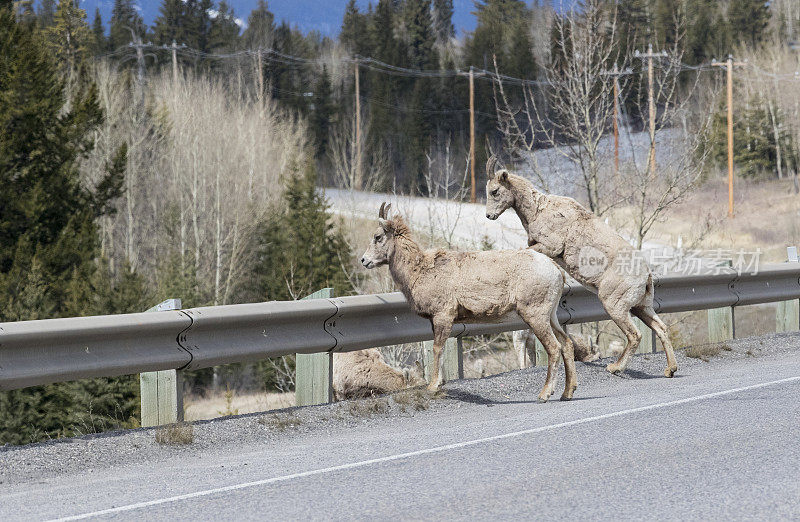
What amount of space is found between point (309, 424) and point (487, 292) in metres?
1.97

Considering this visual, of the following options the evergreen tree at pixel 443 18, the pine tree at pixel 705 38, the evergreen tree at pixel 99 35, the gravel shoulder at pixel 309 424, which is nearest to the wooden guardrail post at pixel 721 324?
the gravel shoulder at pixel 309 424

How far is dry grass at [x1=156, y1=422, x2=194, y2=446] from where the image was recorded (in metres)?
7.27

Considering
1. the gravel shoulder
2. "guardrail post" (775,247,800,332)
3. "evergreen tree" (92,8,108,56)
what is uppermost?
"evergreen tree" (92,8,108,56)

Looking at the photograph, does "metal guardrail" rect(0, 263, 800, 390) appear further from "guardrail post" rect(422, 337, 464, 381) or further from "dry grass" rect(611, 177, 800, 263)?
"dry grass" rect(611, 177, 800, 263)

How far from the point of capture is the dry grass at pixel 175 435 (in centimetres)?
727

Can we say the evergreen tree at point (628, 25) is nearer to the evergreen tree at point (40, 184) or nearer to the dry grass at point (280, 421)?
the evergreen tree at point (40, 184)

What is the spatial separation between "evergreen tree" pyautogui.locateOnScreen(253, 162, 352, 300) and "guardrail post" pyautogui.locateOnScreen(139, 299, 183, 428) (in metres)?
29.9

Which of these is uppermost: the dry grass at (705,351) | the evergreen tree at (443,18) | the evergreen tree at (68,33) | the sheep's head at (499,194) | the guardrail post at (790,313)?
the evergreen tree at (443,18)

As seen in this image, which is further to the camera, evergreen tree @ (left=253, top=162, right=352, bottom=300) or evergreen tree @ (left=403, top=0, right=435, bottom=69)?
evergreen tree @ (left=403, top=0, right=435, bottom=69)

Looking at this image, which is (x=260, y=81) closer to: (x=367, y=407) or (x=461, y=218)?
(x=461, y=218)

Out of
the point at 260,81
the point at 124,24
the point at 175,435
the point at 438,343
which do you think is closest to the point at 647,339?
the point at 438,343

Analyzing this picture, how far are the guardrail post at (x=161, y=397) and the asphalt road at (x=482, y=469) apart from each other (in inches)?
23.8

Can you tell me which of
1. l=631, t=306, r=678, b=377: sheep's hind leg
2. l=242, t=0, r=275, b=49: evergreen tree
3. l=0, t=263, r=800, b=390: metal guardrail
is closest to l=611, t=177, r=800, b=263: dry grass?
l=631, t=306, r=678, b=377: sheep's hind leg

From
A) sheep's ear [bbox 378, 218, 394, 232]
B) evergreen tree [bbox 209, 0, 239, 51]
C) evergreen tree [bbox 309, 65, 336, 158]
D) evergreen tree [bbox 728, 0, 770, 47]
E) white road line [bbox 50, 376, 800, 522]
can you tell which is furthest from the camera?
evergreen tree [bbox 728, 0, 770, 47]
